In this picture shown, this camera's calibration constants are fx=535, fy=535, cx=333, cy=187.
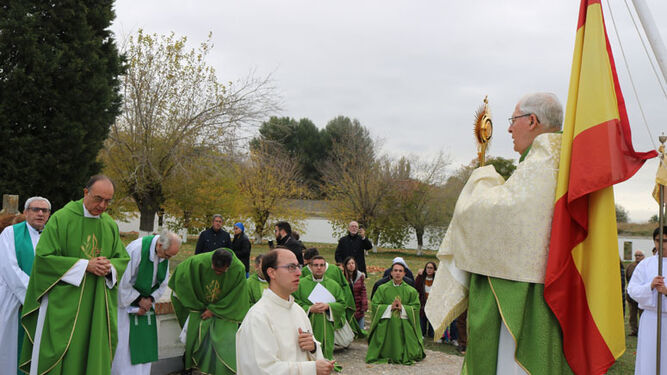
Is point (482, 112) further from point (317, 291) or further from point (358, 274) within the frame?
point (358, 274)

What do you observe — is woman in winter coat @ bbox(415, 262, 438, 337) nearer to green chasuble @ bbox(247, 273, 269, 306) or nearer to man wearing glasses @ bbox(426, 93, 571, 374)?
green chasuble @ bbox(247, 273, 269, 306)

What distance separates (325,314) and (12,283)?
14.6ft

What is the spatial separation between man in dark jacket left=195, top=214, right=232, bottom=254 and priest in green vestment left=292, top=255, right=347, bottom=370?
11.0 feet

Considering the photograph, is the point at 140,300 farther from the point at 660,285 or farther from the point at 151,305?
the point at 660,285

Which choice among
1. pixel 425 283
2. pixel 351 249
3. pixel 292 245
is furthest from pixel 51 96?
pixel 425 283

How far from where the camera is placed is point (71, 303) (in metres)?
4.82

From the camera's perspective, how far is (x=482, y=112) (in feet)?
→ 9.32

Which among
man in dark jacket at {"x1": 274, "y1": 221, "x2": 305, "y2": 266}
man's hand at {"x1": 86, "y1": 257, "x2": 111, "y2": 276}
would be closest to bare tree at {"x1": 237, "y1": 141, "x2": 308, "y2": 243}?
man in dark jacket at {"x1": 274, "y1": 221, "x2": 305, "y2": 266}

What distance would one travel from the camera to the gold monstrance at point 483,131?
2.80 m

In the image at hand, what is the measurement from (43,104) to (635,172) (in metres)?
13.6

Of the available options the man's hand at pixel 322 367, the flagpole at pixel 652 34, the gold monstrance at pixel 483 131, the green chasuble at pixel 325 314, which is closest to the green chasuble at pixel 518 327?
the gold monstrance at pixel 483 131

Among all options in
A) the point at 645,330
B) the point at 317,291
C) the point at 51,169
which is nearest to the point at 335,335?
the point at 317,291

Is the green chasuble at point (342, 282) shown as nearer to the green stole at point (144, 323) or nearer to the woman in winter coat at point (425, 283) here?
the woman in winter coat at point (425, 283)

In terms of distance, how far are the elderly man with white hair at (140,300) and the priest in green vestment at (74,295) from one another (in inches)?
29.6
